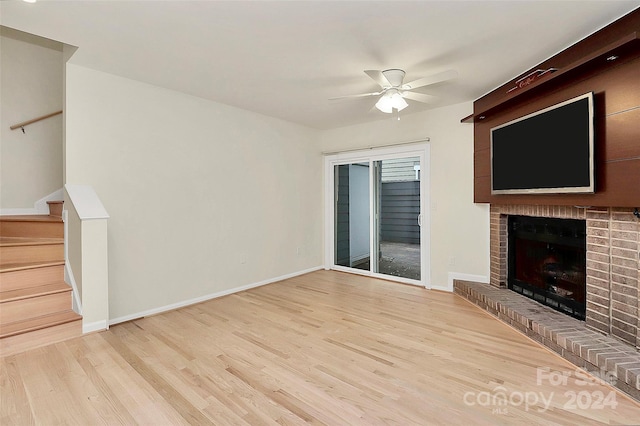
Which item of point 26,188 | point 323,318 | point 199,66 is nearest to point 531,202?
point 323,318

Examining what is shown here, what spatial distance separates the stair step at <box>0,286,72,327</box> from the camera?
8.63 feet

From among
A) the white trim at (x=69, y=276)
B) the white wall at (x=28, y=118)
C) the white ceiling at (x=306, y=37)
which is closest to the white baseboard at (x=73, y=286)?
the white trim at (x=69, y=276)

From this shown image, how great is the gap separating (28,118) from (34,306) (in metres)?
2.50

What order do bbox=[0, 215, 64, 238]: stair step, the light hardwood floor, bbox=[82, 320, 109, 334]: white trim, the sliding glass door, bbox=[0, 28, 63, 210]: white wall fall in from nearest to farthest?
the light hardwood floor → bbox=[82, 320, 109, 334]: white trim → bbox=[0, 215, 64, 238]: stair step → bbox=[0, 28, 63, 210]: white wall → the sliding glass door

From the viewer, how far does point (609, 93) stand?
231 cm

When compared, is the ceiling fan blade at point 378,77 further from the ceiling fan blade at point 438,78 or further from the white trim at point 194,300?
the white trim at point 194,300

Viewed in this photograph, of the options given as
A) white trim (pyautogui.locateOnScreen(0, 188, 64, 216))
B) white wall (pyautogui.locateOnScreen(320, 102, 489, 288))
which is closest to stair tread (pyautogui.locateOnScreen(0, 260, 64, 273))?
white trim (pyautogui.locateOnScreen(0, 188, 64, 216))

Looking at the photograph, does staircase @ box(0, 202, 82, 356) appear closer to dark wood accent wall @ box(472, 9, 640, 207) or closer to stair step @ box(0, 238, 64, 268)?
stair step @ box(0, 238, 64, 268)

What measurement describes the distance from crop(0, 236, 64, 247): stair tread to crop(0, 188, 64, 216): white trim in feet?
2.08

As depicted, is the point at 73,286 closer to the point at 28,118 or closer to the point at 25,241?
the point at 25,241

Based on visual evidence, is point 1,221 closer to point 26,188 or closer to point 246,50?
point 26,188

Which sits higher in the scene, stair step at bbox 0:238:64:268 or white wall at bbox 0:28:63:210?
white wall at bbox 0:28:63:210

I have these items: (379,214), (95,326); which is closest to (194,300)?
(95,326)

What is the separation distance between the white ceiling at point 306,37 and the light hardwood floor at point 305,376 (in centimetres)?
255
